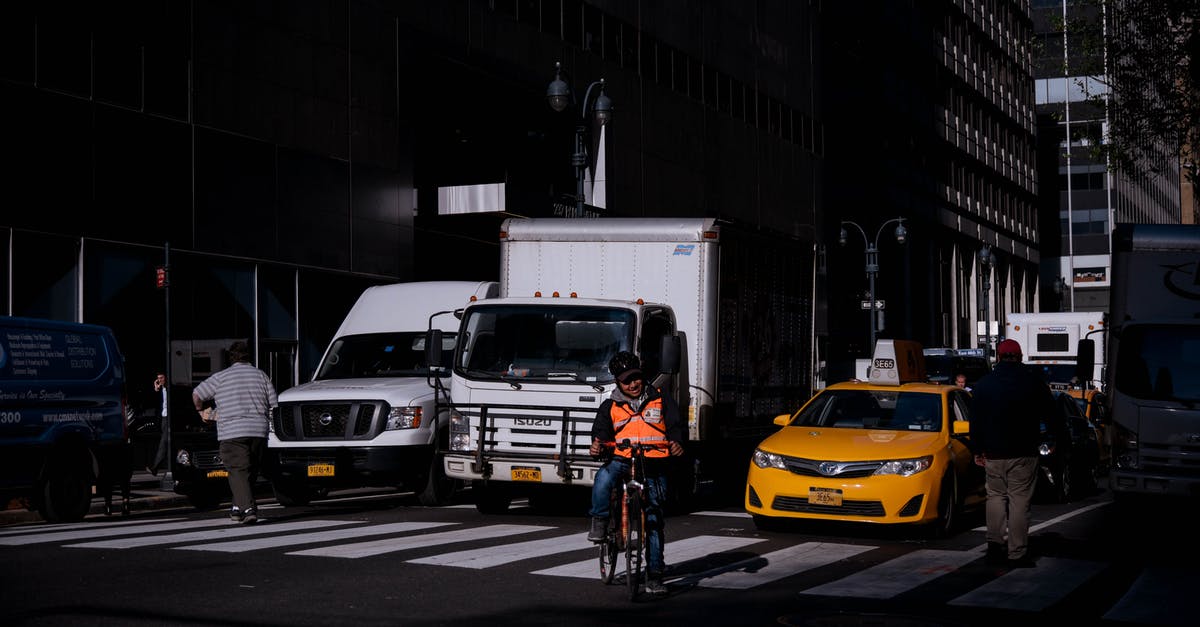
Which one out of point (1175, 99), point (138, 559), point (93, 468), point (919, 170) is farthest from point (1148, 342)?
point (919, 170)

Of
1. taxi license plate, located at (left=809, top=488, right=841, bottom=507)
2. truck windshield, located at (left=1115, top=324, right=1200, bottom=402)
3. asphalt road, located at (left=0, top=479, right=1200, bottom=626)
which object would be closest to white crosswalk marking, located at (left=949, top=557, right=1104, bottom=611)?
asphalt road, located at (left=0, top=479, right=1200, bottom=626)

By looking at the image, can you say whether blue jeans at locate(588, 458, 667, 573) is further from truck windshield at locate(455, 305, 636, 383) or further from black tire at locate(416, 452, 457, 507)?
black tire at locate(416, 452, 457, 507)

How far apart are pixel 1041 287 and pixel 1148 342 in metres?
95.7

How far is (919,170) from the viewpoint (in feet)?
245

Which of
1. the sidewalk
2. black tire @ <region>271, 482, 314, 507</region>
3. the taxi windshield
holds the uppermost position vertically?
the taxi windshield

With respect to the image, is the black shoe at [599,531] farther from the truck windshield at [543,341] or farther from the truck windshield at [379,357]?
the truck windshield at [379,357]

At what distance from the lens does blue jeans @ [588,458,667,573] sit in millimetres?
10211

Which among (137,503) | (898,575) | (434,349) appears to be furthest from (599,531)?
(137,503)

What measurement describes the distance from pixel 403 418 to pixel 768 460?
4.73 meters

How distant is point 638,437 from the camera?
1038 cm

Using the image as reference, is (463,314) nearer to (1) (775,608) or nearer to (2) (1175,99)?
(1) (775,608)

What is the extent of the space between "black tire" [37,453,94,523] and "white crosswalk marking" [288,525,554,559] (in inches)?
198

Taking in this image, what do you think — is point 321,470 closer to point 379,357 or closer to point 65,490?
point 379,357

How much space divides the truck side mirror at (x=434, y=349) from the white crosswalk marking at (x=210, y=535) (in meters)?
1.90
